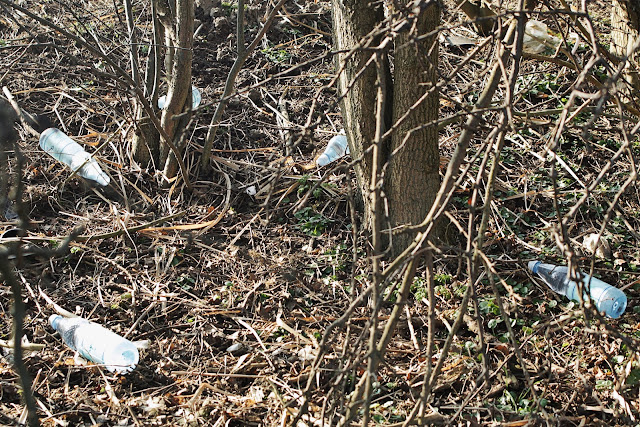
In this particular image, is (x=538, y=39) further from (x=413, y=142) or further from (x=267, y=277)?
(x=267, y=277)

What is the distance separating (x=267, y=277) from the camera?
3.56 metres

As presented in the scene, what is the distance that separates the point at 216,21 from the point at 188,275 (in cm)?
266

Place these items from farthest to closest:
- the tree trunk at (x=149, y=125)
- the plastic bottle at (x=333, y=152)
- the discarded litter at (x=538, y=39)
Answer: the discarded litter at (x=538, y=39) → the plastic bottle at (x=333, y=152) → the tree trunk at (x=149, y=125)

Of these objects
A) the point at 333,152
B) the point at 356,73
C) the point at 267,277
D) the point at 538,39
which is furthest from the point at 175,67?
the point at 538,39

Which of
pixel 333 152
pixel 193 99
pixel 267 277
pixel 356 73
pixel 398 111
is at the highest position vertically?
pixel 356 73

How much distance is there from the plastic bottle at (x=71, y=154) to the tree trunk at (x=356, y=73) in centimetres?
169

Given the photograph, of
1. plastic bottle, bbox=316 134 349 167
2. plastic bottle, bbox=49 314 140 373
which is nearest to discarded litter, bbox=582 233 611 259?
plastic bottle, bbox=316 134 349 167

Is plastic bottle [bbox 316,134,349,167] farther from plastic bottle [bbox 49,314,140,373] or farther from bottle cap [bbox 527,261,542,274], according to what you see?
plastic bottle [bbox 49,314,140,373]

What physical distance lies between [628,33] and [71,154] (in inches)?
138

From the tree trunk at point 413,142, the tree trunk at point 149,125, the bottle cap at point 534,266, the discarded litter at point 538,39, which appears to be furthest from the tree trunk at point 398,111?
the discarded litter at point 538,39

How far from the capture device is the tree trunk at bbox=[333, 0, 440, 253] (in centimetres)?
308

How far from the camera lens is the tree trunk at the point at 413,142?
3072 mm

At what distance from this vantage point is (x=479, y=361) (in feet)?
9.84

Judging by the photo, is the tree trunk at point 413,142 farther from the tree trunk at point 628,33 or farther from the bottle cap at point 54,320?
the bottle cap at point 54,320
